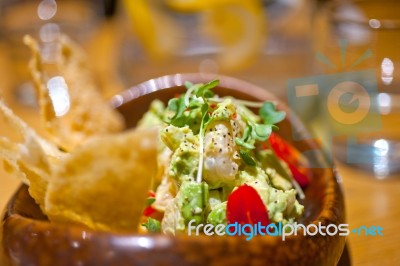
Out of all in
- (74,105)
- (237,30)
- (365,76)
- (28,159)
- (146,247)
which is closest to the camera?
(146,247)

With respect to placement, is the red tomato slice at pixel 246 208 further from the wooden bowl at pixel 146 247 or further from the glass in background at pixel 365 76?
the glass in background at pixel 365 76

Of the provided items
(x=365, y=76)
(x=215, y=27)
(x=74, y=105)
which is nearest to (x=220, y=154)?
(x=74, y=105)

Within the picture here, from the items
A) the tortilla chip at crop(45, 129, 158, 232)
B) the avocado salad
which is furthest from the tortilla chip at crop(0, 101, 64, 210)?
the avocado salad

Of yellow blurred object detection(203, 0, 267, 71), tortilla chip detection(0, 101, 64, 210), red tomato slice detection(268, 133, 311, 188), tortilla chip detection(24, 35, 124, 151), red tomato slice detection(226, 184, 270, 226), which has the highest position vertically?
yellow blurred object detection(203, 0, 267, 71)

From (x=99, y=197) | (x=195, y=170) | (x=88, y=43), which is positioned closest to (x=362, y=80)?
(x=195, y=170)

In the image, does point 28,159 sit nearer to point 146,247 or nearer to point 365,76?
point 146,247

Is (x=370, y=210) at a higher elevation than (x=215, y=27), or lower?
lower

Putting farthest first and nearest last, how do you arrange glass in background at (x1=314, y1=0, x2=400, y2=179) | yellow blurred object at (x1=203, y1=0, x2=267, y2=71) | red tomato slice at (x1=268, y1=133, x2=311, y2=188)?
yellow blurred object at (x1=203, y1=0, x2=267, y2=71), glass in background at (x1=314, y1=0, x2=400, y2=179), red tomato slice at (x1=268, y1=133, x2=311, y2=188)

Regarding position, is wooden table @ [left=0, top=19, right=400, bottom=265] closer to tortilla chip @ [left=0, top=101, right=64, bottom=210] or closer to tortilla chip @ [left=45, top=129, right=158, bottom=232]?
tortilla chip @ [left=0, top=101, right=64, bottom=210]
